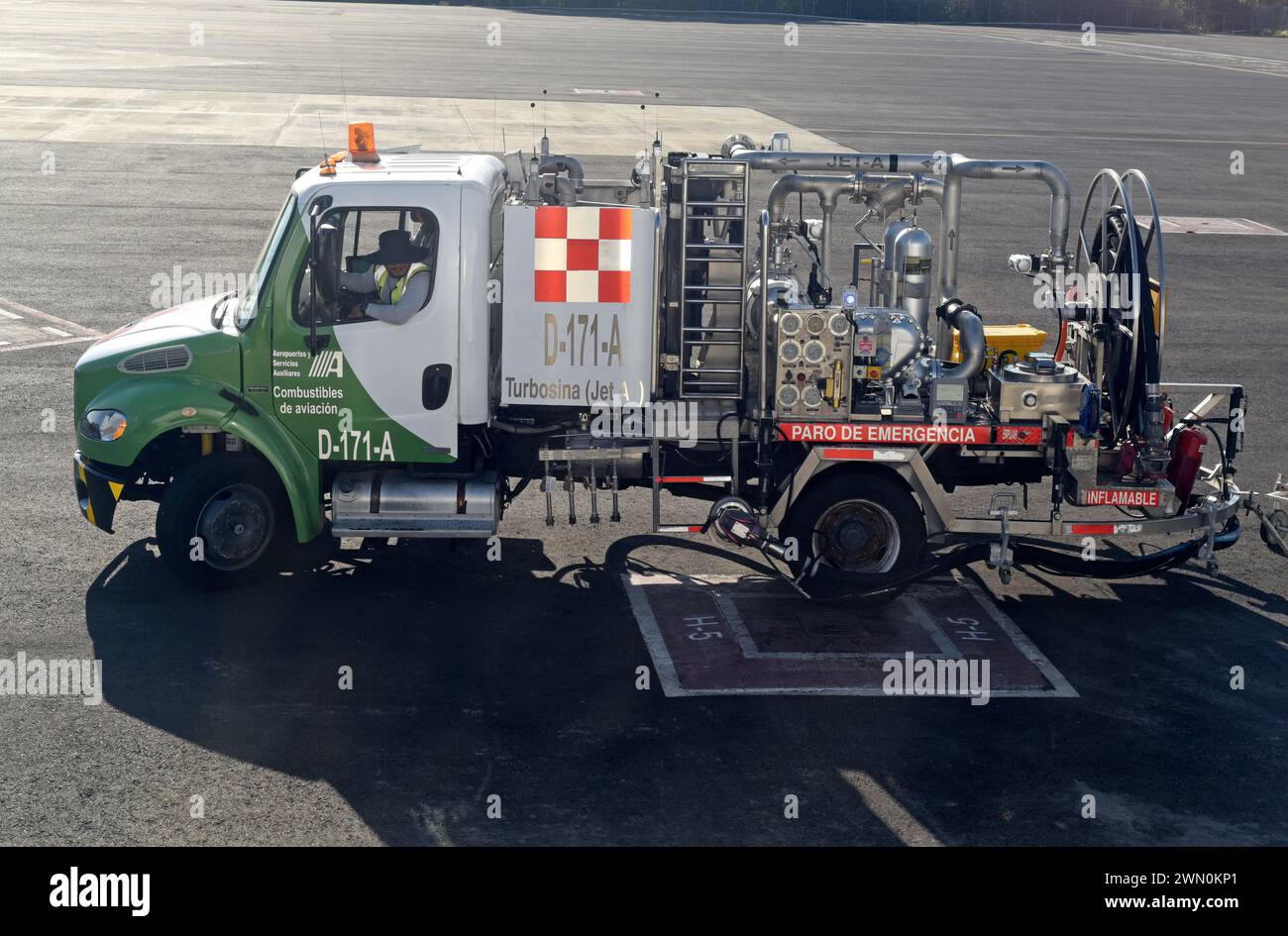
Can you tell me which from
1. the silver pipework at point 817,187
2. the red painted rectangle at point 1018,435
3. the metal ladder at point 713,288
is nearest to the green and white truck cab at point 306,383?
the metal ladder at point 713,288

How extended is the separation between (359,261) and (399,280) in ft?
1.28

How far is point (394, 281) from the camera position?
1089 centimetres

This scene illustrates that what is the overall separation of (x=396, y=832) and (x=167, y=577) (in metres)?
4.26

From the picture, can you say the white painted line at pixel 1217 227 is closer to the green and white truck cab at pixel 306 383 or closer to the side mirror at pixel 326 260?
the green and white truck cab at pixel 306 383

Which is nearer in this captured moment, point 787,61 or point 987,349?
point 987,349

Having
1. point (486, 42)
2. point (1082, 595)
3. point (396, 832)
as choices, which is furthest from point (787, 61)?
point (396, 832)

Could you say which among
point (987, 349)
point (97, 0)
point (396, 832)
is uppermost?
point (97, 0)

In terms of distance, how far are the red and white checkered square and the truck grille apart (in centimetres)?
265

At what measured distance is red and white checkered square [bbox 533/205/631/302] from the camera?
34.3 feet

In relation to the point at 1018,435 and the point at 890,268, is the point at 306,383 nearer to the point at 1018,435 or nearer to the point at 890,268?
the point at 890,268

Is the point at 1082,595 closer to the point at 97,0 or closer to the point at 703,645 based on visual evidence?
the point at 703,645

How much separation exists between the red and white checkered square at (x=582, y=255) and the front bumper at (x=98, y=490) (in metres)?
3.47

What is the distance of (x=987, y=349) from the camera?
11.9 m

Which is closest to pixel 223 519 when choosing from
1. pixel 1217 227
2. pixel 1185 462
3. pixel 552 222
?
pixel 552 222
